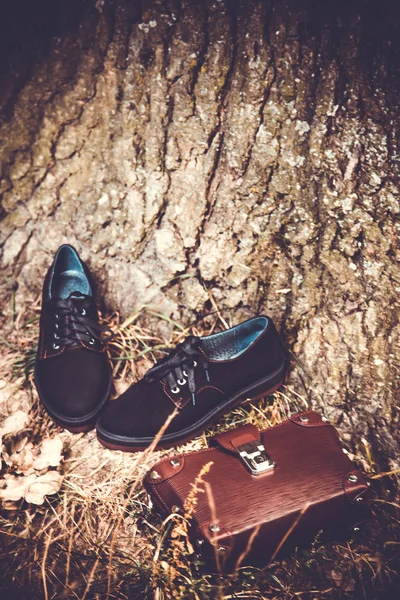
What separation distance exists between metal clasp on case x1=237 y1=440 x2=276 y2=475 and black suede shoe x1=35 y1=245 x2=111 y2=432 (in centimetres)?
71

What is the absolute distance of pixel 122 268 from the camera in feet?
7.57

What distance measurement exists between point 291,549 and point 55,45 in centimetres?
238

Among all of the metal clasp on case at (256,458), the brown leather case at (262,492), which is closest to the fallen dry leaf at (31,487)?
the brown leather case at (262,492)

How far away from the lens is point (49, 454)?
70.5 inches

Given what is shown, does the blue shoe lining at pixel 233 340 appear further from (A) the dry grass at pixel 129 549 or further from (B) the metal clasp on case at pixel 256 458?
(B) the metal clasp on case at pixel 256 458

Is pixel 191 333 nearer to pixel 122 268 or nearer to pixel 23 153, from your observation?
pixel 122 268

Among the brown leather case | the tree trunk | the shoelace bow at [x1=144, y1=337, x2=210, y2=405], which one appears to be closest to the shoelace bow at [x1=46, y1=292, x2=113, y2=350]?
the tree trunk

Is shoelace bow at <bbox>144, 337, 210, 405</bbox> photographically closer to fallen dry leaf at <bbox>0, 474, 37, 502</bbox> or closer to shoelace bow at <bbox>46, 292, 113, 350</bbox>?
shoelace bow at <bbox>46, 292, 113, 350</bbox>

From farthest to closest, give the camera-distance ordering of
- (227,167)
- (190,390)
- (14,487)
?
(227,167), (190,390), (14,487)

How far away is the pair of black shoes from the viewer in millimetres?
1904

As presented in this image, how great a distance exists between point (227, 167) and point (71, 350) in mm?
1128

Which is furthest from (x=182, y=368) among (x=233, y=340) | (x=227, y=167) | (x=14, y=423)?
(x=227, y=167)

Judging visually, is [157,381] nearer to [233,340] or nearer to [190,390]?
[190,390]

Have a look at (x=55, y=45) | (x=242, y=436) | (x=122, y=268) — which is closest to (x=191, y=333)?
(x=122, y=268)
